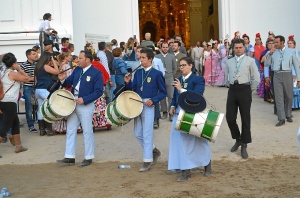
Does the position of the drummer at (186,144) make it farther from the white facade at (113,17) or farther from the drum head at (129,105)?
the white facade at (113,17)

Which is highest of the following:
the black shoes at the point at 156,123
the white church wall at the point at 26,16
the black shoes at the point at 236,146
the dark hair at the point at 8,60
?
the white church wall at the point at 26,16

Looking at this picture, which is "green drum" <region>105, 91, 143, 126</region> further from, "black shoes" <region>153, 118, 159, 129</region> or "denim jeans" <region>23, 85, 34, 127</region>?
"denim jeans" <region>23, 85, 34, 127</region>

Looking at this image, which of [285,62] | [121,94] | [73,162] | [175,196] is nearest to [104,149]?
[73,162]

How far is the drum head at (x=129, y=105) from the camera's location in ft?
25.0

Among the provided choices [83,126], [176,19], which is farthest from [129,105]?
[176,19]

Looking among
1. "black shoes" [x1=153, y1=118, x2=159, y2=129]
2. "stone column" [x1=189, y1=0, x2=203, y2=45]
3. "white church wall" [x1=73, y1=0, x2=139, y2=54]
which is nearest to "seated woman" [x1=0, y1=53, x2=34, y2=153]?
"black shoes" [x1=153, y1=118, x2=159, y2=129]

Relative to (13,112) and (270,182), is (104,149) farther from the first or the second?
(270,182)

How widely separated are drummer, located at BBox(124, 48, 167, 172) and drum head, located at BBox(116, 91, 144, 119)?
11 centimetres

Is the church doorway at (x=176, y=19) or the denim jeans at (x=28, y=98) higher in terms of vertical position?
the church doorway at (x=176, y=19)

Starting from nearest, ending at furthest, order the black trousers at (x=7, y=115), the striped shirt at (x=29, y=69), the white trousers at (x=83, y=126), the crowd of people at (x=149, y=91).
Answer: the crowd of people at (x=149, y=91)
the white trousers at (x=83, y=126)
the black trousers at (x=7, y=115)
the striped shirt at (x=29, y=69)

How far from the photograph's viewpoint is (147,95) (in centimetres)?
777

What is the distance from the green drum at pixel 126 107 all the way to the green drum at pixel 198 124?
998 mm

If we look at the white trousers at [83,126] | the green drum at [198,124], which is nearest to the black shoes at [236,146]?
the green drum at [198,124]

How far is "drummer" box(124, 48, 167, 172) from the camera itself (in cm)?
766
